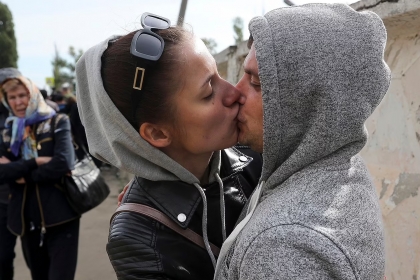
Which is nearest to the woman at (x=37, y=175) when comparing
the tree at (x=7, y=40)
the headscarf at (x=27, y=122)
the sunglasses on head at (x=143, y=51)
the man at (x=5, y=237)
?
the headscarf at (x=27, y=122)

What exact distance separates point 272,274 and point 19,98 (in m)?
2.94

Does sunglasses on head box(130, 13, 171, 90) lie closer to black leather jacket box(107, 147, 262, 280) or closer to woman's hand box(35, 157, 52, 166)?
black leather jacket box(107, 147, 262, 280)

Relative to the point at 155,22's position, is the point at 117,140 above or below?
below

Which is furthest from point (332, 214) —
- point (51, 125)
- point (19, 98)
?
point (19, 98)

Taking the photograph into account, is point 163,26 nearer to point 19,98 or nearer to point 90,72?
point 90,72

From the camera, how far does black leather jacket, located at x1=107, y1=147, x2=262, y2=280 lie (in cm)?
120

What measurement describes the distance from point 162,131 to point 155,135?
0.03 m

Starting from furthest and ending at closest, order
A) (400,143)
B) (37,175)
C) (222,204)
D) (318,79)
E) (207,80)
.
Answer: (37,175) < (400,143) < (222,204) < (207,80) < (318,79)

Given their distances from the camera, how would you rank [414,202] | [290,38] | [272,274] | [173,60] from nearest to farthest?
[272,274] < [290,38] < [173,60] < [414,202]

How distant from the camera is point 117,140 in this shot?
1.38m

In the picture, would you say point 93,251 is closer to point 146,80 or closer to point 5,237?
point 5,237

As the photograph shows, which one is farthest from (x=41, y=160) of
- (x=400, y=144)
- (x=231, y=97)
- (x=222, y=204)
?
(x=400, y=144)

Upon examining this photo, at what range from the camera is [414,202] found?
6.30 feet

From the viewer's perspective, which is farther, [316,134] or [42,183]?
[42,183]
